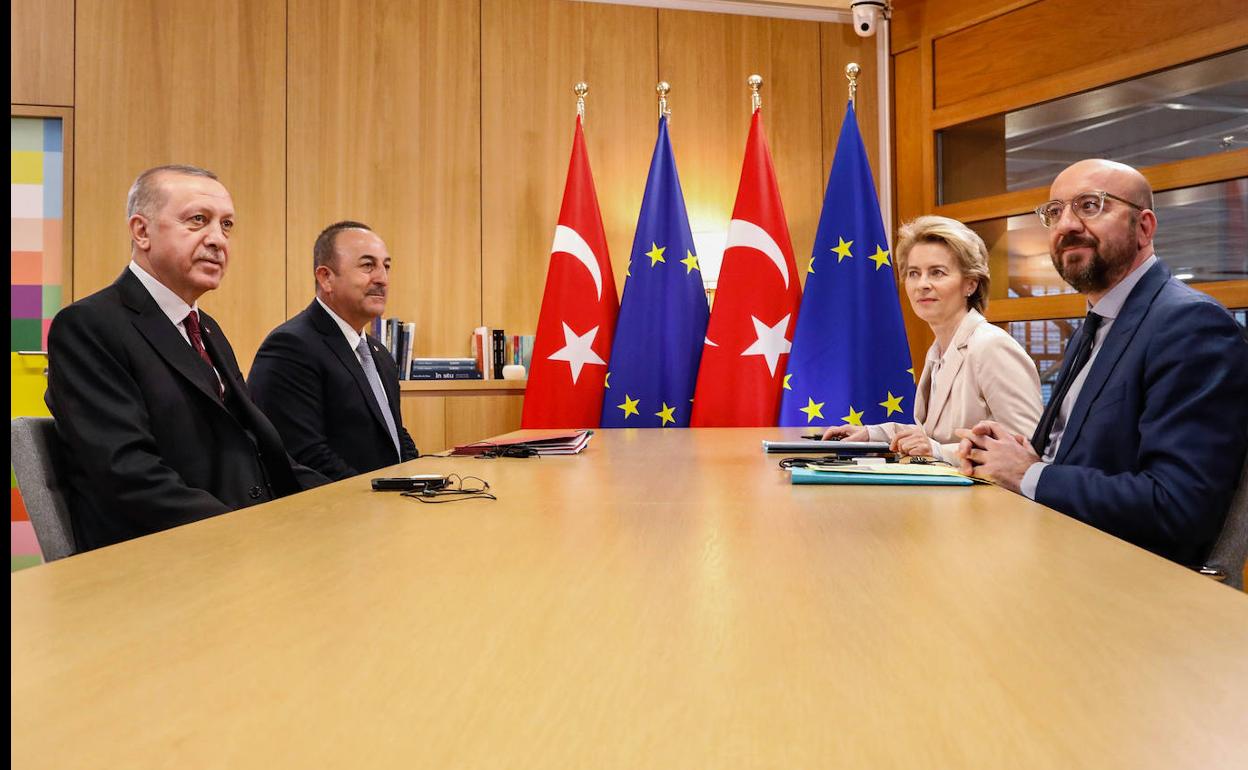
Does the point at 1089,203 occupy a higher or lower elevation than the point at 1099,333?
higher

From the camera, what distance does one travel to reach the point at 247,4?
480 centimetres

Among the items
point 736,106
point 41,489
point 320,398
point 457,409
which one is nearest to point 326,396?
point 320,398

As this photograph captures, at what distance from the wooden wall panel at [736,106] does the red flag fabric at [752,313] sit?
0.59 m

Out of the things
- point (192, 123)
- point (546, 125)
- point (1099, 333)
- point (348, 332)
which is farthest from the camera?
point (546, 125)

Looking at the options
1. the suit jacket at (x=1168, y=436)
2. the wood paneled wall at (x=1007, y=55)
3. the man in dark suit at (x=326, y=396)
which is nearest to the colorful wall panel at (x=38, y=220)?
the man in dark suit at (x=326, y=396)

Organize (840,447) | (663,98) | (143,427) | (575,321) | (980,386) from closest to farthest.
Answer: (143,427) < (840,447) < (980,386) < (575,321) < (663,98)

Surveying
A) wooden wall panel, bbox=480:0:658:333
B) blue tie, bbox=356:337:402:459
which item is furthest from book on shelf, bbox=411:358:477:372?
blue tie, bbox=356:337:402:459

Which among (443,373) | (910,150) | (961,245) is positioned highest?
(910,150)

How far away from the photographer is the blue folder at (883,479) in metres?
1.52

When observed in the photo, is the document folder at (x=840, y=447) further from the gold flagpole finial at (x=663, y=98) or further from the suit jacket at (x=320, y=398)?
the gold flagpole finial at (x=663, y=98)

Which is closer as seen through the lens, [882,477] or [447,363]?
[882,477]

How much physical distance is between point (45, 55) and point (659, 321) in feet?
11.0

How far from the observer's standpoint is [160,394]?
193cm

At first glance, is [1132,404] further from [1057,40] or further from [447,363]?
[447,363]
